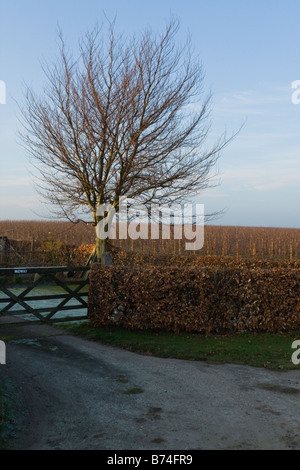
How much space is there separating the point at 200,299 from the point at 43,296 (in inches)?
150

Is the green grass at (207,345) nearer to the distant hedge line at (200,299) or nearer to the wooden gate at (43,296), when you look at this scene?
the distant hedge line at (200,299)

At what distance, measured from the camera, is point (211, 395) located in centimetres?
705

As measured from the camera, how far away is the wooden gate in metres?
10.9

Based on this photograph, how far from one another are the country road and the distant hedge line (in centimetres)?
171

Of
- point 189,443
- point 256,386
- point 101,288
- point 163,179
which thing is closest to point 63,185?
point 163,179

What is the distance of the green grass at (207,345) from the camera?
9.11m

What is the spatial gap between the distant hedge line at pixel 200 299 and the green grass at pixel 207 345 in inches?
10.4

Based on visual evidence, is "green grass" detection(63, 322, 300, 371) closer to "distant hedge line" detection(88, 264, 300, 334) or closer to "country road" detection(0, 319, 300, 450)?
"distant hedge line" detection(88, 264, 300, 334)

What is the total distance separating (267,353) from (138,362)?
2.65m

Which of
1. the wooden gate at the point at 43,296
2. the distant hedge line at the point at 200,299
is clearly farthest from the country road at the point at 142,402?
the distant hedge line at the point at 200,299

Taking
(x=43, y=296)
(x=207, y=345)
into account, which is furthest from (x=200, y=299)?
(x=43, y=296)

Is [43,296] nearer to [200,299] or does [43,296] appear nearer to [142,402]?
[200,299]

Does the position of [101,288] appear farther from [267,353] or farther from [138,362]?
[267,353]
